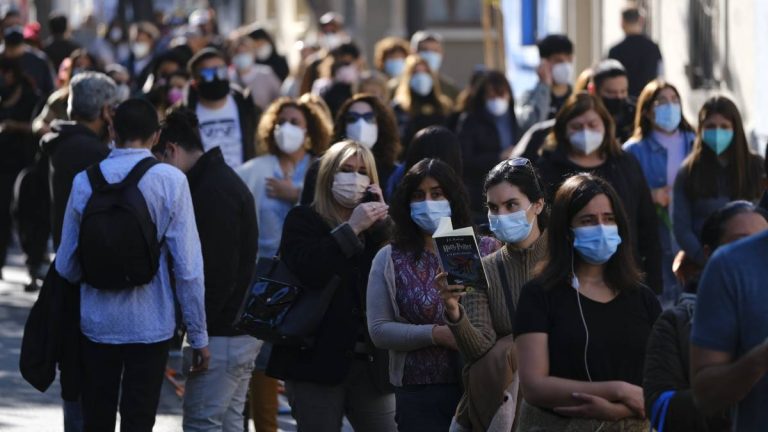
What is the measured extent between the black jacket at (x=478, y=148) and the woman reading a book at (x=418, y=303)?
19.9 feet

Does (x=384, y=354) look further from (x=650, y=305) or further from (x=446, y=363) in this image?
(x=650, y=305)

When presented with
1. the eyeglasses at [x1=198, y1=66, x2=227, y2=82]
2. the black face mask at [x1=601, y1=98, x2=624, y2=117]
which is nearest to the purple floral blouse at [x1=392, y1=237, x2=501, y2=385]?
the black face mask at [x1=601, y1=98, x2=624, y2=117]

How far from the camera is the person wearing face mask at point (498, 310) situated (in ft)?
21.0

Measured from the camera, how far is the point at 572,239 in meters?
5.73

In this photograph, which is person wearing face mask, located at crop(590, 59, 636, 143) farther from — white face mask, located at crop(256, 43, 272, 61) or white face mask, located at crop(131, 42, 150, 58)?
white face mask, located at crop(131, 42, 150, 58)

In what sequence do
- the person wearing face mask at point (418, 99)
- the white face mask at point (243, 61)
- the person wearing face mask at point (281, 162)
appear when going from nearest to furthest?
the person wearing face mask at point (281, 162)
the person wearing face mask at point (418, 99)
the white face mask at point (243, 61)

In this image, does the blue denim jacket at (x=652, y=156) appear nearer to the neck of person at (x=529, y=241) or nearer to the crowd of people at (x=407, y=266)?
the crowd of people at (x=407, y=266)

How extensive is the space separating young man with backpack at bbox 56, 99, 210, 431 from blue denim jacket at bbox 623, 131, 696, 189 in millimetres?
3884

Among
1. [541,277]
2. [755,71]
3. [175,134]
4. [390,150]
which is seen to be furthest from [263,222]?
[755,71]

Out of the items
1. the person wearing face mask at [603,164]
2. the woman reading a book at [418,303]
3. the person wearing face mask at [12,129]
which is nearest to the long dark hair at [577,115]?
the person wearing face mask at [603,164]

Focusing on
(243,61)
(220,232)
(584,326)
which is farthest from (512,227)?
(243,61)

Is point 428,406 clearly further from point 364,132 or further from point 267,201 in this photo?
point 364,132

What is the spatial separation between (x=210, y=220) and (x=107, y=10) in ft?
127

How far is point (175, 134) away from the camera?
827 cm
